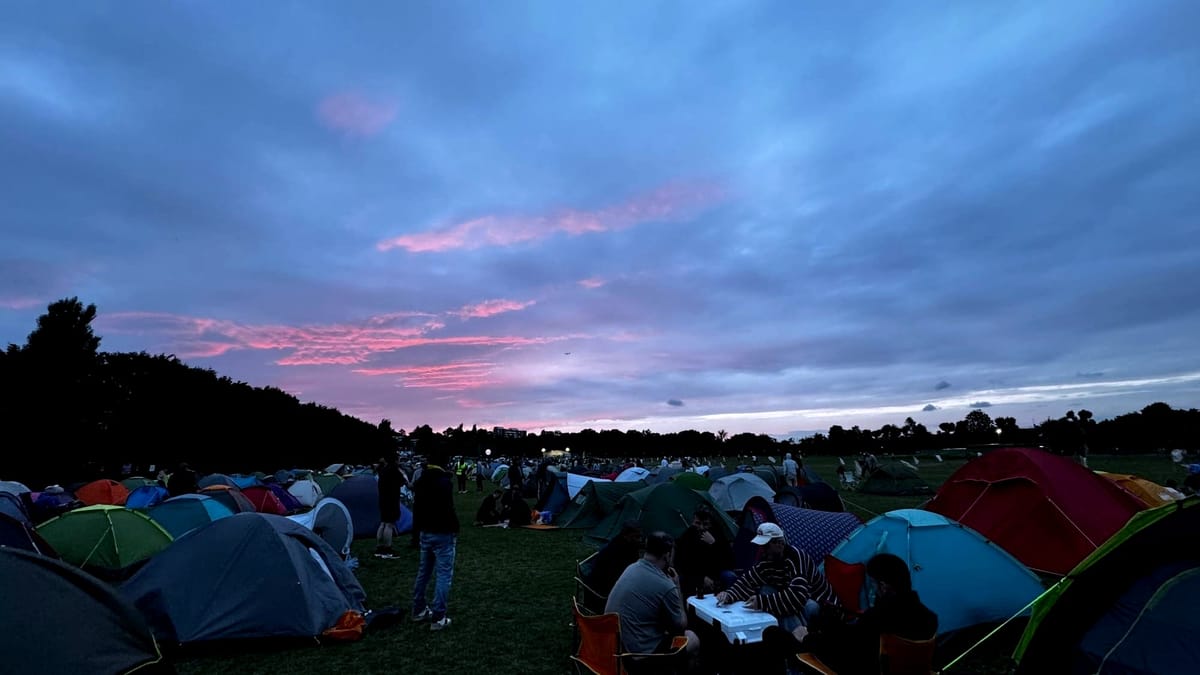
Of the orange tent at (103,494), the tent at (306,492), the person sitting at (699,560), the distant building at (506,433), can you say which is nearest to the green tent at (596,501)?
the person sitting at (699,560)

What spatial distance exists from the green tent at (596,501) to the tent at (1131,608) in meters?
13.1

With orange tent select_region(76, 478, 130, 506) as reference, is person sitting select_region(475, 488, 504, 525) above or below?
below

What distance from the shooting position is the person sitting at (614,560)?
23.3 ft

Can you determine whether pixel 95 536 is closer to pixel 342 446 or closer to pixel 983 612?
pixel 983 612

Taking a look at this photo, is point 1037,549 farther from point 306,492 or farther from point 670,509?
point 306,492

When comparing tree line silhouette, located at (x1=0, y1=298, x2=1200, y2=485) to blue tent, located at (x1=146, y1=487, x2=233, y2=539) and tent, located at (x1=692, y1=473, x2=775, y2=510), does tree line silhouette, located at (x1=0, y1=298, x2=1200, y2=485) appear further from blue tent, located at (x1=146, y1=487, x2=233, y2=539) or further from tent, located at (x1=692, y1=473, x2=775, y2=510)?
tent, located at (x1=692, y1=473, x2=775, y2=510)

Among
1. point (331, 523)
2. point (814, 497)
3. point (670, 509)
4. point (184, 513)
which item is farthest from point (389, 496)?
point (814, 497)

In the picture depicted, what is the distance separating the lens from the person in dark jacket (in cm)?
858

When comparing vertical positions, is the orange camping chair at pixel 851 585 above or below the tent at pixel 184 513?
below

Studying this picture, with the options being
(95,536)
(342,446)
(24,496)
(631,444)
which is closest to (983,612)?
(95,536)

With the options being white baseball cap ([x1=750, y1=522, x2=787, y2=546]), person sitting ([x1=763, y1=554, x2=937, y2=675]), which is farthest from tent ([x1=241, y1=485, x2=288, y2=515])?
person sitting ([x1=763, y1=554, x2=937, y2=675])

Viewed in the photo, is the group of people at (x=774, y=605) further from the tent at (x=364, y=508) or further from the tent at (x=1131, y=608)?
the tent at (x=364, y=508)

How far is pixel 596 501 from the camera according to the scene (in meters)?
19.1

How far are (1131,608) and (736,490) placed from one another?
50.5 feet
